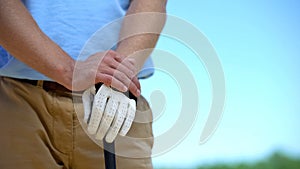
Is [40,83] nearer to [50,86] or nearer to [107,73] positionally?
[50,86]

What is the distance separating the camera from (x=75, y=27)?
1138 mm

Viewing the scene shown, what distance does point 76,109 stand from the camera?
1082mm

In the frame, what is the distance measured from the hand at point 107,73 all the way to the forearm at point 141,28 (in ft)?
0.25

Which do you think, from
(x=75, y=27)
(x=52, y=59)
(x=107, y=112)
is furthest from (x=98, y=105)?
(x=75, y=27)

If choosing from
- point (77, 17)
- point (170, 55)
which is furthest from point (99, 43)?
point (170, 55)

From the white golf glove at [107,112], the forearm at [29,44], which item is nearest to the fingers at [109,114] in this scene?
the white golf glove at [107,112]

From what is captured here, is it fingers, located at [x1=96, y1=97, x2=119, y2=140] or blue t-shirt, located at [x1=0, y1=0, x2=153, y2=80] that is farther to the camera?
blue t-shirt, located at [x1=0, y1=0, x2=153, y2=80]

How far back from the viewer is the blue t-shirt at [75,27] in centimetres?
110

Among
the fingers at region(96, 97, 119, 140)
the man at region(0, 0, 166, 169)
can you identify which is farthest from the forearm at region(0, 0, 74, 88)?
the fingers at region(96, 97, 119, 140)

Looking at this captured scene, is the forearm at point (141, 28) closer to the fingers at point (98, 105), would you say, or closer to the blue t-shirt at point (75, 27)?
the blue t-shirt at point (75, 27)

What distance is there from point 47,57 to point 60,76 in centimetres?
4

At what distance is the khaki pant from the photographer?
3.42 ft

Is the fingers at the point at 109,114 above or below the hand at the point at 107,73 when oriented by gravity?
below

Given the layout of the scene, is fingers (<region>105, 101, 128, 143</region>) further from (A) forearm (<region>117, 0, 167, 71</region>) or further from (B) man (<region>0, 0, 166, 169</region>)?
(A) forearm (<region>117, 0, 167, 71</region>)
